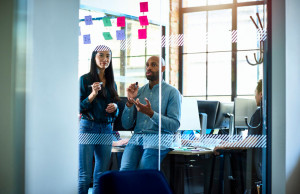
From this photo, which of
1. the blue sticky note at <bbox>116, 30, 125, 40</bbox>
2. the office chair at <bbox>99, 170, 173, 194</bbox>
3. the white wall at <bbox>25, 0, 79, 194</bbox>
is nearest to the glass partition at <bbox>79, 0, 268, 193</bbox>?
the blue sticky note at <bbox>116, 30, 125, 40</bbox>

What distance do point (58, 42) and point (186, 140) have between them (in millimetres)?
1467

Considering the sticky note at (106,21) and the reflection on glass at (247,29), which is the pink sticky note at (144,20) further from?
the reflection on glass at (247,29)

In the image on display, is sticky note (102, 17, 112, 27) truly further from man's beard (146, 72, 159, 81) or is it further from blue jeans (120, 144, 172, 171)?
blue jeans (120, 144, 172, 171)

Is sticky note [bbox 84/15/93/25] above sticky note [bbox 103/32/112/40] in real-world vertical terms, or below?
above

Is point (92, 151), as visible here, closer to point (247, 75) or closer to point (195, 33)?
point (195, 33)

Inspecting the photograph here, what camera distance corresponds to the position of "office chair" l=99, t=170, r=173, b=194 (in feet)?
7.64

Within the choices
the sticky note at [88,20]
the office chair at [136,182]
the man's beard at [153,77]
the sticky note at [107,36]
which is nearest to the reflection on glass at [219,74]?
the man's beard at [153,77]

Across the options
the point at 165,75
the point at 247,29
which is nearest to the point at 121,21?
the point at 165,75

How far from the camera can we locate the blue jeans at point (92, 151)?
158 inches

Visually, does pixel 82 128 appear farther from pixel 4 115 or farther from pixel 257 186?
→ pixel 257 186

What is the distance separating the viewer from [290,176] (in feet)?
12.3

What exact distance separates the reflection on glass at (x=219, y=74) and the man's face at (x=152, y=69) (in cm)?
48

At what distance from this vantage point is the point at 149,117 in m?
3.91

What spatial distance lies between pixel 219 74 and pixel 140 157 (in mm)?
1046
